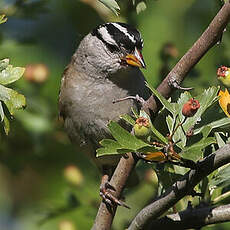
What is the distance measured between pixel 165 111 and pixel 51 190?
238 centimetres

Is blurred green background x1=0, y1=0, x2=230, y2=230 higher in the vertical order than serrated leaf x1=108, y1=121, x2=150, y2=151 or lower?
lower

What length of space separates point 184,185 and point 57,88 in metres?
2.42

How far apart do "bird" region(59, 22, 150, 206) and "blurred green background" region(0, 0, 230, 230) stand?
14 cm

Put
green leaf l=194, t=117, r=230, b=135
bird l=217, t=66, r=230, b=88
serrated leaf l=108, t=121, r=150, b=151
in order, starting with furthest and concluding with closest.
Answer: green leaf l=194, t=117, r=230, b=135 < bird l=217, t=66, r=230, b=88 < serrated leaf l=108, t=121, r=150, b=151

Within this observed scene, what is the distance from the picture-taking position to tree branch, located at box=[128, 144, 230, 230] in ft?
6.55

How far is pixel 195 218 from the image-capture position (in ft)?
7.85

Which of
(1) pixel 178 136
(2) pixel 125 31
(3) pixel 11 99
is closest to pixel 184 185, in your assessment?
(1) pixel 178 136

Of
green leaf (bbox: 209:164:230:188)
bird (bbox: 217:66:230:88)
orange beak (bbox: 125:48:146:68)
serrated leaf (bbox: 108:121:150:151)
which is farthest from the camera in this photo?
orange beak (bbox: 125:48:146:68)

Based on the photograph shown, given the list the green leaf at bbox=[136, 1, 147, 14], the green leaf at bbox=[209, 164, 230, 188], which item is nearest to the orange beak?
the green leaf at bbox=[136, 1, 147, 14]

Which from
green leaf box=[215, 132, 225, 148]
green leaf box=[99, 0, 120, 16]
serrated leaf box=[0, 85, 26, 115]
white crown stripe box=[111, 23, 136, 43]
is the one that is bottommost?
green leaf box=[215, 132, 225, 148]

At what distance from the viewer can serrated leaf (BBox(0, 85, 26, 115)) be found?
219 cm

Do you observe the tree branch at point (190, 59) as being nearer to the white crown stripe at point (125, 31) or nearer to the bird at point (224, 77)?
the bird at point (224, 77)

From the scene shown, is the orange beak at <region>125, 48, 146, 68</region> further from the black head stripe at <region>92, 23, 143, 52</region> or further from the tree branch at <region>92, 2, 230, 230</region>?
the tree branch at <region>92, 2, 230, 230</region>

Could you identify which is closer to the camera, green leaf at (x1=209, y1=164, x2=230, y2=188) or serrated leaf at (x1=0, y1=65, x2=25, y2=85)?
serrated leaf at (x1=0, y1=65, x2=25, y2=85)
